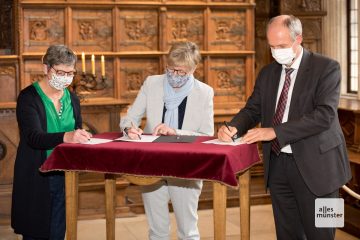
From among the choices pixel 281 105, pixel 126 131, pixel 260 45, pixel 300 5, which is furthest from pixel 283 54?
pixel 260 45

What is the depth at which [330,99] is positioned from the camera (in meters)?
4.04

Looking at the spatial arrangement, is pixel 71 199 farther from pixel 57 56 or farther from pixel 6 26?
pixel 6 26

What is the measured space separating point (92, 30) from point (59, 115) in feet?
11.0

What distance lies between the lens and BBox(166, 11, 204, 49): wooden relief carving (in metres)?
7.96

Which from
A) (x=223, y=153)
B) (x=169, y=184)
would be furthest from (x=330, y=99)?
(x=169, y=184)

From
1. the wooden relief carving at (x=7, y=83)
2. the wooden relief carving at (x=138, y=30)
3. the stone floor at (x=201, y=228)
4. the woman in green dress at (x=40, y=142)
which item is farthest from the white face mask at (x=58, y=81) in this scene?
the wooden relief carving at (x=138, y=30)

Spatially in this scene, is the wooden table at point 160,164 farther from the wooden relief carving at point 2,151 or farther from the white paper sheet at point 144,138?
the wooden relief carving at point 2,151

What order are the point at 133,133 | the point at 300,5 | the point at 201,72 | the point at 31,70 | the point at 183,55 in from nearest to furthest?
the point at 133,133 < the point at 183,55 < the point at 31,70 < the point at 201,72 < the point at 300,5

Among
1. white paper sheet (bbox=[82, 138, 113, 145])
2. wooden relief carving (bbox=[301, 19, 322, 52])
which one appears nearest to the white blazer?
white paper sheet (bbox=[82, 138, 113, 145])

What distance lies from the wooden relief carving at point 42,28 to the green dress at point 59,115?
3060 mm

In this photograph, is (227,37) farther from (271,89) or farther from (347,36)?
(271,89)

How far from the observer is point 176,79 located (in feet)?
15.5

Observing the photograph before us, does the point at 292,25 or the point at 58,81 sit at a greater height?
the point at 292,25

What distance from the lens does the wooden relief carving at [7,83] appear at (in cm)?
725
